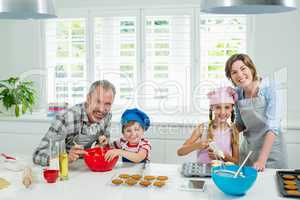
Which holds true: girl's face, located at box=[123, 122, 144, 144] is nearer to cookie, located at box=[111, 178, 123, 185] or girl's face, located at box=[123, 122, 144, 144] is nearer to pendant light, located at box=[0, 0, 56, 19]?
cookie, located at box=[111, 178, 123, 185]

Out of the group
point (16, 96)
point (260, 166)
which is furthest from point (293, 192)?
point (16, 96)

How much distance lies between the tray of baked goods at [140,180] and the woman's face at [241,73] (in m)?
0.87

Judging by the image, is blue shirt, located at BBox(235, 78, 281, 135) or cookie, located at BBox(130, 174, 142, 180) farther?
blue shirt, located at BBox(235, 78, 281, 135)

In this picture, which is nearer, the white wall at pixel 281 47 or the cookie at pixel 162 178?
the cookie at pixel 162 178

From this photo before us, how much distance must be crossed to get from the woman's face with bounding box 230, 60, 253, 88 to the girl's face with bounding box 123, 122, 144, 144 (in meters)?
0.68

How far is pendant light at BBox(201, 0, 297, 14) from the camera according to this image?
4.69ft

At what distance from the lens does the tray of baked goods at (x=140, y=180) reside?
169 centimetres

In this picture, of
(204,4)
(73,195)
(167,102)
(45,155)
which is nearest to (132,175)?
(73,195)

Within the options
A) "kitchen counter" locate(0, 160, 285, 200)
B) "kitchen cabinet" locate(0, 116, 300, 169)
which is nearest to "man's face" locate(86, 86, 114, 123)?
"kitchen counter" locate(0, 160, 285, 200)

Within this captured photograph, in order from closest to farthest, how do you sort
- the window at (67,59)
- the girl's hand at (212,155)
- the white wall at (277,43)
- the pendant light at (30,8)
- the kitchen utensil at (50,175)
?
the pendant light at (30,8) → the kitchen utensil at (50,175) → the girl's hand at (212,155) → the white wall at (277,43) → the window at (67,59)

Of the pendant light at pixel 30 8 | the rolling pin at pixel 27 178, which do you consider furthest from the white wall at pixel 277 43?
the rolling pin at pixel 27 178

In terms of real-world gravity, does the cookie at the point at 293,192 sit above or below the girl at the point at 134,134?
below

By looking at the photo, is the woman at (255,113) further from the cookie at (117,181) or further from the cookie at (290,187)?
the cookie at (117,181)

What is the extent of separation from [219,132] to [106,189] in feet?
2.85
